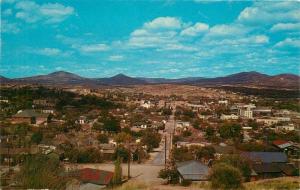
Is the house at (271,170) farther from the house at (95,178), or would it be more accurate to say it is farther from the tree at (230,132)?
the tree at (230,132)

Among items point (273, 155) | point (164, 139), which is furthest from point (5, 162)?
point (164, 139)

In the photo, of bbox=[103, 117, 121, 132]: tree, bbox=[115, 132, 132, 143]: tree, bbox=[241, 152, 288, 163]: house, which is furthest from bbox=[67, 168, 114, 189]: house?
bbox=[103, 117, 121, 132]: tree

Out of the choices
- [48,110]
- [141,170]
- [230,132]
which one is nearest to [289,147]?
[230,132]

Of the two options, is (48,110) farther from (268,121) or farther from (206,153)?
(206,153)

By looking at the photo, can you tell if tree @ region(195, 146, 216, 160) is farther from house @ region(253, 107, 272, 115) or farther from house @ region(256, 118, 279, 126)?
house @ region(253, 107, 272, 115)

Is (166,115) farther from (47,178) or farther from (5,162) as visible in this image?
(47,178)

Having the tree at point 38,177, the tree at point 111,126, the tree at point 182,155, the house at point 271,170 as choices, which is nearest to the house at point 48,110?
the tree at point 111,126

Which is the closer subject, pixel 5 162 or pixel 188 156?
pixel 5 162
